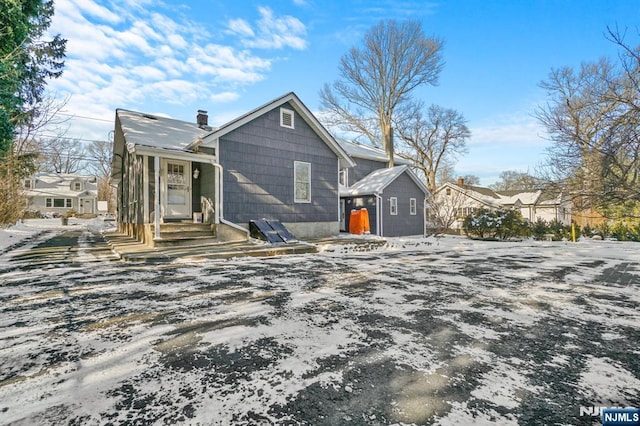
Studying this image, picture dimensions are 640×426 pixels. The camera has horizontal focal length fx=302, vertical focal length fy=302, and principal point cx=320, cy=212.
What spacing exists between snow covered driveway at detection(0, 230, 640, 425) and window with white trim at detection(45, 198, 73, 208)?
41.3 metres

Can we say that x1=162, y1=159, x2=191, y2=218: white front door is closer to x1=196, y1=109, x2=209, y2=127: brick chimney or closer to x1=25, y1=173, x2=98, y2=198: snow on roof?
x1=196, y1=109, x2=209, y2=127: brick chimney

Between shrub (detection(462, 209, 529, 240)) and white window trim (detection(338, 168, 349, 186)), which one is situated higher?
white window trim (detection(338, 168, 349, 186))

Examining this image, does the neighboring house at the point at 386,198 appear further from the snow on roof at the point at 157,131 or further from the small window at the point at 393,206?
the snow on roof at the point at 157,131

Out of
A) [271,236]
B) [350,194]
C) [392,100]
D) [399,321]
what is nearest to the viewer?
[399,321]

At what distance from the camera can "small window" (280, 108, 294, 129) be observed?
35.3 ft

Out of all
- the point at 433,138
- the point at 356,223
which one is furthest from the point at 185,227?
the point at 433,138

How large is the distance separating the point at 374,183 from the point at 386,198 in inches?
39.9

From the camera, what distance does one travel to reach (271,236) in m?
9.14

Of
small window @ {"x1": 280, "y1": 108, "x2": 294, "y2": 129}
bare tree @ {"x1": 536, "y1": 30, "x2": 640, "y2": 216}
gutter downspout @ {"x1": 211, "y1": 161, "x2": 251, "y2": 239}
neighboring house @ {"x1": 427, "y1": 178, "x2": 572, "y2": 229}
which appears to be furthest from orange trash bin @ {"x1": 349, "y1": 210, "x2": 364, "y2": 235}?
bare tree @ {"x1": 536, "y1": 30, "x2": 640, "y2": 216}

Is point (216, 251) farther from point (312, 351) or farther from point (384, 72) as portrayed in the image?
point (384, 72)

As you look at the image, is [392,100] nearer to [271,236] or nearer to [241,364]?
[271,236]

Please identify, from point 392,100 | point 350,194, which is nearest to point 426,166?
point 392,100

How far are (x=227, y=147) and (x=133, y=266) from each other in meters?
4.76

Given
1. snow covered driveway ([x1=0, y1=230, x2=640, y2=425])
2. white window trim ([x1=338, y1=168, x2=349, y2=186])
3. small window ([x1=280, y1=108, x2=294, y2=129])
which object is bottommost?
snow covered driveway ([x1=0, y1=230, x2=640, y2=425])
